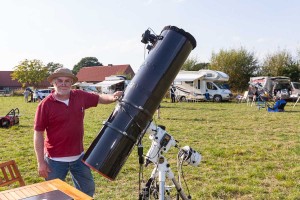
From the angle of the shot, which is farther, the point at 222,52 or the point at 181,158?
the point at 222,52

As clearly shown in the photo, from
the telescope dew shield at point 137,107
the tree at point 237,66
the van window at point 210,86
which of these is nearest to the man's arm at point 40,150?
the telescope dew shield at point 137,107

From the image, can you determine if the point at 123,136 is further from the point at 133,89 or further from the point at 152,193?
the point at 152,193

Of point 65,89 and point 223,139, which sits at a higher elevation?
point 65,89

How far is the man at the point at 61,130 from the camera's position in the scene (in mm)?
2926

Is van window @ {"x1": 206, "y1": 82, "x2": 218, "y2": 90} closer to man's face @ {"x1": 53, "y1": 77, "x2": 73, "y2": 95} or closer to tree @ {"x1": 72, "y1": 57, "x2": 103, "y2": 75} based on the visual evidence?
man's face @ {"x1": 53, "y1": 77, "x2": 73, "y2": 95}

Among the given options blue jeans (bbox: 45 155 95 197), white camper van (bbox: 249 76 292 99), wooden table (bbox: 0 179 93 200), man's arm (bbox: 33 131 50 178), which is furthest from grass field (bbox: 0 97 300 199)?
white camper van (bbox: 249 76 292 99)

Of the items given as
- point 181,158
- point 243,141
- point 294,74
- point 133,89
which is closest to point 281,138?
point 243,141

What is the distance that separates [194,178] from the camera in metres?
5.18

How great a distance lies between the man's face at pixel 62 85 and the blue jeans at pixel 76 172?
2.17ft

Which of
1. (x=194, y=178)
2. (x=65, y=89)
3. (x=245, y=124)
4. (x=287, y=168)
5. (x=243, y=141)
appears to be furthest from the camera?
(x=245, y=124)

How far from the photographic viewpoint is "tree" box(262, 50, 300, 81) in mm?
33469

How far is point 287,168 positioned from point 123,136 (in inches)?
175

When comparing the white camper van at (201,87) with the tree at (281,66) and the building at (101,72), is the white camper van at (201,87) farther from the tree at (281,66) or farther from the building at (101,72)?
the building at (101,72)

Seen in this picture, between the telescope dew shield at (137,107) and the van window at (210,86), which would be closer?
the telescope dew shield at (137,107)
